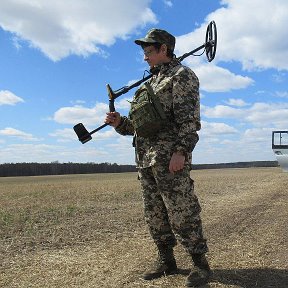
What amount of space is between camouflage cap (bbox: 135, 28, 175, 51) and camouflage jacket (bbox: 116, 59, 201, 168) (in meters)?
0.21

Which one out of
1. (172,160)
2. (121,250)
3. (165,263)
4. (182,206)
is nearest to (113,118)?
(172,160)

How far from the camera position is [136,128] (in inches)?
175

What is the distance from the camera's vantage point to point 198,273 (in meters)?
4.31

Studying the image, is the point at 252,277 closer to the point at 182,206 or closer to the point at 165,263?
the point at 165,263

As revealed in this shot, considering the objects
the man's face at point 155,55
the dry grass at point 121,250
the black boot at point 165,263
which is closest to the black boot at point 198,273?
the dry grass at point 121,250

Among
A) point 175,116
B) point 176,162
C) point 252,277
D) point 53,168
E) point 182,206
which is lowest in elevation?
point 252,277

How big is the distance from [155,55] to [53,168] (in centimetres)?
11763

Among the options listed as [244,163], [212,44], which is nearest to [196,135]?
[212,44]

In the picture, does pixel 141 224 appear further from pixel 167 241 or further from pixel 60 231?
pixel 167 241

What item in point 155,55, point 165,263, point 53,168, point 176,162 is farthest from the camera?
point 53,168

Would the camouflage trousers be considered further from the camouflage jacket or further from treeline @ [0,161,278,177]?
treeline @ [0,161,278,177]

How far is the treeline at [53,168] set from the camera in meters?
109

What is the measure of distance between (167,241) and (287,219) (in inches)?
164

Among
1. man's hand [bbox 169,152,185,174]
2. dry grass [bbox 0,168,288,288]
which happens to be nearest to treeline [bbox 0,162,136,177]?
dry grass [bbox 0,168,288,288]
